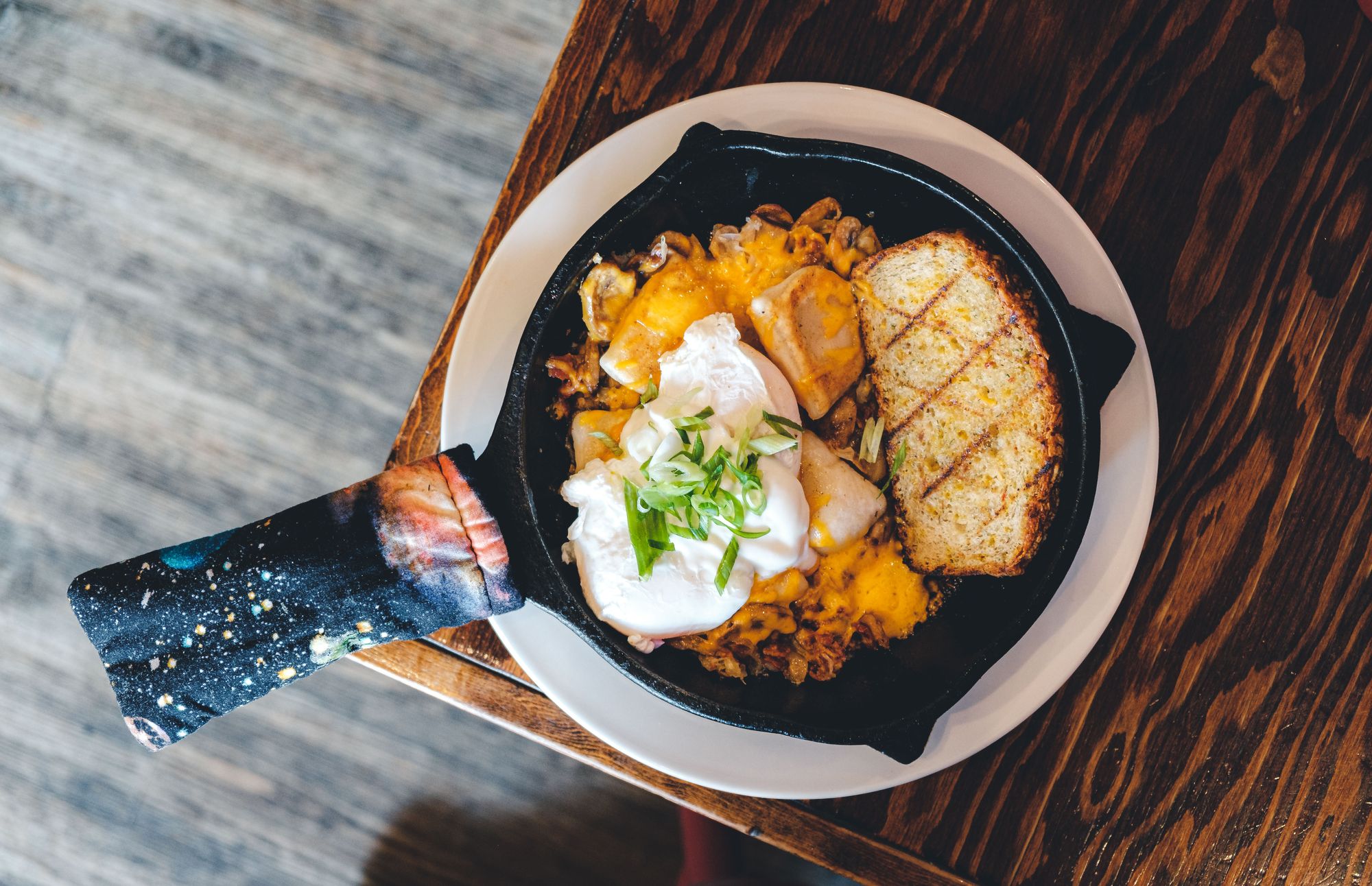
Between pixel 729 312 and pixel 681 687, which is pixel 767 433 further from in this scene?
pixel 681 687

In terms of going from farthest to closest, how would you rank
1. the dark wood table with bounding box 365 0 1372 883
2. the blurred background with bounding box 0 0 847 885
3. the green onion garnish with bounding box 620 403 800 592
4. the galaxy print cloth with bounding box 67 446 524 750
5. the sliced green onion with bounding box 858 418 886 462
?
the blurred background with bounding box 0 0 847 885, the dark wood table with bounding box 365 0 1372 883, the sliced green onion with bounding box 858 418 886 462, the galaxy print cloth with bounding box 67 446 524 750, the green onion garnish with bounding box 620 403 800 592

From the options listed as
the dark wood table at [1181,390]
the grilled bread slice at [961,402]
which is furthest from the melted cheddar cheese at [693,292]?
the dark wood table at [1181,390]

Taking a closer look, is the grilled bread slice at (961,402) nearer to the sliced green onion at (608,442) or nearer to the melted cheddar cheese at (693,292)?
the melted cheddar cheese at (693,292)

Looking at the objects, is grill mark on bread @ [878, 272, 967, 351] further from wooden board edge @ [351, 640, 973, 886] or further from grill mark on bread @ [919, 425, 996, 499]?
wooden board edge @ [351, 640, 973, 886]

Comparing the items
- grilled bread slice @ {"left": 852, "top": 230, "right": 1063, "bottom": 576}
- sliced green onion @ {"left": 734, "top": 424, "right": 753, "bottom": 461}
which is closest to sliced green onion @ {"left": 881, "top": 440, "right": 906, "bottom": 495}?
grilled bread slice @ {"left": 852, "top": 230, "right": 1063, "bottom": 576}

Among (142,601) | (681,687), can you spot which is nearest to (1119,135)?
(681,687)

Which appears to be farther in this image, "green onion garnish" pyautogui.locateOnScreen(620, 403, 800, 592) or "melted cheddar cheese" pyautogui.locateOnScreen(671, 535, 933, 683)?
"melted cheddar cheese" pyautogui.locateOnScreen(671, 535, 933, 683)

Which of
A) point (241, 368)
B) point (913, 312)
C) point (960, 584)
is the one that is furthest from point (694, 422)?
point (241, 368)
